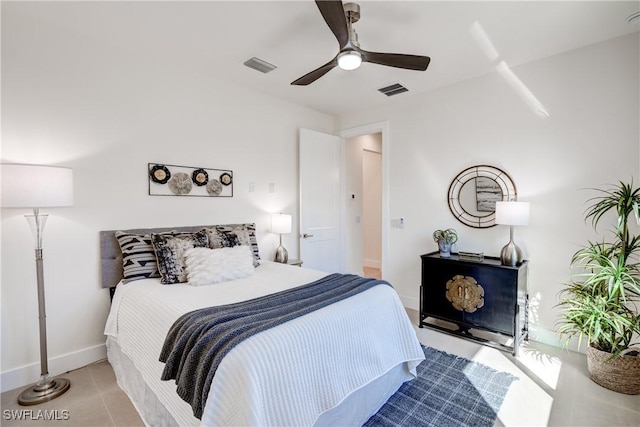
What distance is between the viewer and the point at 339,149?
4.52 m

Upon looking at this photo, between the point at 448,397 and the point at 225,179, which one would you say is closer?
the point at 448,397

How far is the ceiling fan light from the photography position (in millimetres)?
1972

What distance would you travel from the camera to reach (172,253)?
2479 millimetres

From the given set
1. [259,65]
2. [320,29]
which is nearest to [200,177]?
[259,65]

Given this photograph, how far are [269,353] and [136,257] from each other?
5.91 ft

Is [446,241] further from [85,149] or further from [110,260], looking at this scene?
[85,149]

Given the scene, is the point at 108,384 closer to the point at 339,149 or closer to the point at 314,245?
the point at 314,245

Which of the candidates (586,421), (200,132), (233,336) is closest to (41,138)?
(200,132)

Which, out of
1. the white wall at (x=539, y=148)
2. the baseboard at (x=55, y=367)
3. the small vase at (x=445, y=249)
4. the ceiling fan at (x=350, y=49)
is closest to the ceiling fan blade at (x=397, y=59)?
the ceiling fan at (x=350, y=49)

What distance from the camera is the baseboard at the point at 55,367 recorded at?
7.09 feet

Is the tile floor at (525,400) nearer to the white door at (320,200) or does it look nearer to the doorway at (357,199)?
the doorway at (357,199)

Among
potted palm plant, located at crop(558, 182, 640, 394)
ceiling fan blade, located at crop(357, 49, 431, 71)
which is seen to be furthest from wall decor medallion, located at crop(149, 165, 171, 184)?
potted palm plant, located at crop(558, 182, 640, 394)

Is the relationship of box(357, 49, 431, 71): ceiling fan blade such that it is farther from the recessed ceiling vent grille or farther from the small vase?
the small vase

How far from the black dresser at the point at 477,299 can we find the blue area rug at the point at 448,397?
0.49 metres
